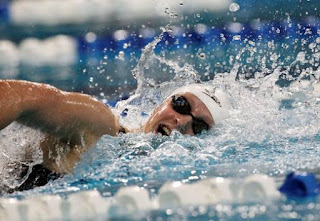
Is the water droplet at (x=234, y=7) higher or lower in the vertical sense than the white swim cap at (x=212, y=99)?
higher

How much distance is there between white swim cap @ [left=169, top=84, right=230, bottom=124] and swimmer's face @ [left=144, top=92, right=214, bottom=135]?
0.04m

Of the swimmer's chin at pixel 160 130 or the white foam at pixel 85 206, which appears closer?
the white foam at pixel 85 206

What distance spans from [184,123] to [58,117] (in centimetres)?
73

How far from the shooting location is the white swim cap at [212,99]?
2.74m

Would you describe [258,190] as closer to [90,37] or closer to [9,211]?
[9,211]

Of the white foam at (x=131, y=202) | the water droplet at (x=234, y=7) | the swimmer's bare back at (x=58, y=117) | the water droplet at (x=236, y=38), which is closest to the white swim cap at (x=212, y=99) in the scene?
the swimmer's bare back at (x=58, y=117)

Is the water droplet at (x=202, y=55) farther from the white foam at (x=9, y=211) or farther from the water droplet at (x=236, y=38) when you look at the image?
the white foam at (x=9, y=211)

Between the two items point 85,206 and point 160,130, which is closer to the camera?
point 85,206

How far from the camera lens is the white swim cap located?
2.74 meters

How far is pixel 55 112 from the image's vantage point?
2012 millimetres

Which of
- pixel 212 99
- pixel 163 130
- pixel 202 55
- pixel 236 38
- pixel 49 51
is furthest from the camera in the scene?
pixel 49 51

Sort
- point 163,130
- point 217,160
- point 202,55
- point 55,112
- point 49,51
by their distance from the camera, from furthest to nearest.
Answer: point 49,51
point 202,55
point 163,130
point 217,160
point 55,112

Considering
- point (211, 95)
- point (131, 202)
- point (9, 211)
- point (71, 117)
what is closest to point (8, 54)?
point (211, 95)

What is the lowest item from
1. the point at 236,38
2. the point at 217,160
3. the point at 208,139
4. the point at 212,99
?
the point at 217,160
